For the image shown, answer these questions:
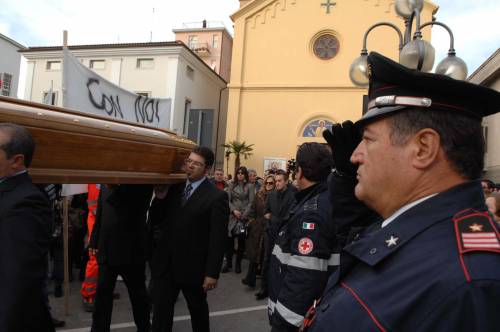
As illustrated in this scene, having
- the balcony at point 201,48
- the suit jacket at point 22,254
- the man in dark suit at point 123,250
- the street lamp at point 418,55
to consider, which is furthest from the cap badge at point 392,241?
the balcony at point 201,48

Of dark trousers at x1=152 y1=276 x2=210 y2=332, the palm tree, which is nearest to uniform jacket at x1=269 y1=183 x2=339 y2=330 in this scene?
dark trousers at x1=152 y1=276 x2=210 y2=332

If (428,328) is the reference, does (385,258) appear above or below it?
above

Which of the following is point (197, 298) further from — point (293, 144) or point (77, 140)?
point (293, 144)

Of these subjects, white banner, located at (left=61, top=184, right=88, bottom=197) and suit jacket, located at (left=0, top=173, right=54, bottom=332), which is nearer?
suit jacket, located at (left=0, top=173, right=54, bottom=332)

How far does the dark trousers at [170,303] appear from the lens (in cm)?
318

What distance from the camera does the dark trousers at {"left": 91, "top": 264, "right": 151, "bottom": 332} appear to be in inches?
134

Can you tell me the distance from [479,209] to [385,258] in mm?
255

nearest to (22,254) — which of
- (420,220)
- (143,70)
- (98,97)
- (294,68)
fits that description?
(420,220)

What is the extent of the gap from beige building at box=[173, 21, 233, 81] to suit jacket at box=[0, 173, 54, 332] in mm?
35487

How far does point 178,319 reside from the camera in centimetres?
434

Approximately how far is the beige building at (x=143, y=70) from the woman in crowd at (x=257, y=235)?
510 inches

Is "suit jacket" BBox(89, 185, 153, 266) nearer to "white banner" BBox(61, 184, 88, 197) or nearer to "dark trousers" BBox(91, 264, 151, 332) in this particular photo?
"dark trousers" BBox(91, 264, 151, 332)

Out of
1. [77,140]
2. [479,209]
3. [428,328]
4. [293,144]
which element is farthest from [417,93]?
[293,144]

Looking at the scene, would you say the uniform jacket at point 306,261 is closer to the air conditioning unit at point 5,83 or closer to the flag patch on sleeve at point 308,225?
the flag patch on sleeve at point 308,225
